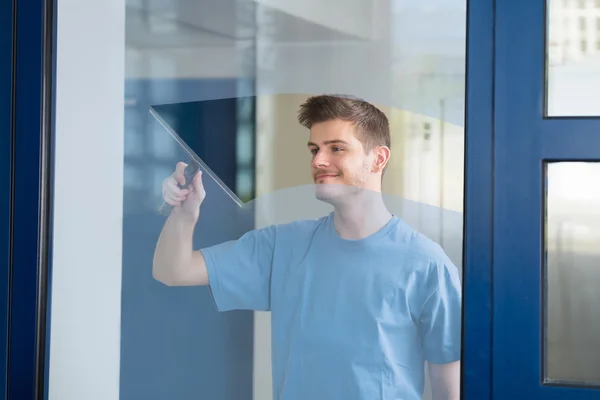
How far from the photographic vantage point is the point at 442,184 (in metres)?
1.44

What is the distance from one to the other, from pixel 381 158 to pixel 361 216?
0.41 feet

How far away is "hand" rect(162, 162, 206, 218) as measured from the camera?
1561mm

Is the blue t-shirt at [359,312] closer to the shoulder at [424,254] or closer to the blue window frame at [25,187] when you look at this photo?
the shoulder at [424,254]

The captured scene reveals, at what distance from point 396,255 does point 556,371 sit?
0.40 m

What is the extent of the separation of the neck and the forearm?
1.08ft

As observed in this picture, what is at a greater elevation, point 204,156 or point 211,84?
point 211,84

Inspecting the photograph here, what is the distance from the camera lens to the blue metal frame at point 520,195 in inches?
55.7

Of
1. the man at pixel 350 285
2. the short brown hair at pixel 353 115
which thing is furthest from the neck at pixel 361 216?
the short brown hair at pixel 353 115

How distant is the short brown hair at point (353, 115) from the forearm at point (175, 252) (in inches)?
13.7

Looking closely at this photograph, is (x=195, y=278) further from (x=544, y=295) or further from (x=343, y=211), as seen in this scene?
(x=544, y=295)

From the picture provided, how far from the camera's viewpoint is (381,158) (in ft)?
4.78

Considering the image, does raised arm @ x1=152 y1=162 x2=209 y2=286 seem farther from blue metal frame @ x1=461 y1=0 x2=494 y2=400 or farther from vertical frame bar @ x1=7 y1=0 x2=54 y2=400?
blue metal frame @ x1=461 y1=0 x2=494 y2=400

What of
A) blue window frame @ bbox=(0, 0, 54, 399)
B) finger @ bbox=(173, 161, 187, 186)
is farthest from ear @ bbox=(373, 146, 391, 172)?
blue window frame @ bbox=(0, 0, 54, 399)

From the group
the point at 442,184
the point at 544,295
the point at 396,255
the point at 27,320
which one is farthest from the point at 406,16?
the point at 27,320
